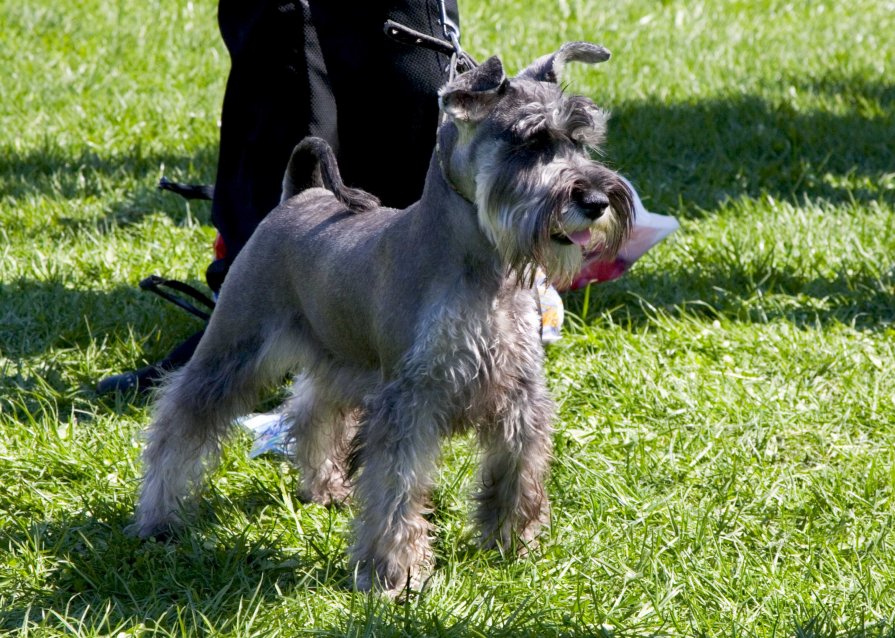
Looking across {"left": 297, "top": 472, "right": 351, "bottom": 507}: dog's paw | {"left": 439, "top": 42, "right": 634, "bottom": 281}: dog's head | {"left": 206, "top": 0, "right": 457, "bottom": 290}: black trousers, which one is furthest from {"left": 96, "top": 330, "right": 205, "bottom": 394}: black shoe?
{"left": 439, "top": 42, "right": 634, "bottom": 281}: dog's head

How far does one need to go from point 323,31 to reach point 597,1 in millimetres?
6212

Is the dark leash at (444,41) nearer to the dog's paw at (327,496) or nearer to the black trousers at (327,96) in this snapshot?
the black trousers at (327,96)

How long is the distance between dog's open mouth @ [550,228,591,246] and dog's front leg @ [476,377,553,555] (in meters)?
0.47

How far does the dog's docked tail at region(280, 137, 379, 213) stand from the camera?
3436 millimetres

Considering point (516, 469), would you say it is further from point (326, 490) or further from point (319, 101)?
point (319, 101)

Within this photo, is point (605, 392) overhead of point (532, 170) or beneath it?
beneath

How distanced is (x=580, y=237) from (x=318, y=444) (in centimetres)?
128

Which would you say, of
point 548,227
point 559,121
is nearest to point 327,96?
point 559,121

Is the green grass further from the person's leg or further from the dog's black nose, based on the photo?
the dog's black nose

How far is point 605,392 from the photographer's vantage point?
4367 millimetres

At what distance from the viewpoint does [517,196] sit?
279cm

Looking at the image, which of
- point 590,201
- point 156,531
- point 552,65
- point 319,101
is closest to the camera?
point 590,201

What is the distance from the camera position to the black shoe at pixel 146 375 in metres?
4.34

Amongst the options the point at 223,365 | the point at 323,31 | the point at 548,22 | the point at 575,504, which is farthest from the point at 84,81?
the point at 575,504
